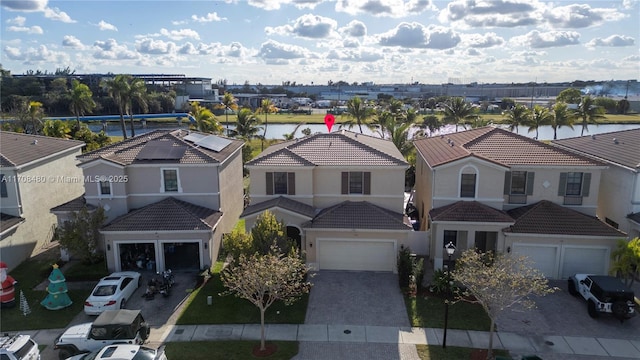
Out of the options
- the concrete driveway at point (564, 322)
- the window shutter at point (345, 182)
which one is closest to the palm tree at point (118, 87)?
the window shutter at point (345, 182)

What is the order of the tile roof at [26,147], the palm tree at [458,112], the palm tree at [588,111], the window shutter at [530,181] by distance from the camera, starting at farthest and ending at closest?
1. the palm tree at [458,112]
2. the palm tree at [588,111]
3. the tile roof at [26,147]
4. the window shutter at [530,181]

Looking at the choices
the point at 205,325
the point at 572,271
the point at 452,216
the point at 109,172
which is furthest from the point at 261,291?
the point at 572,271

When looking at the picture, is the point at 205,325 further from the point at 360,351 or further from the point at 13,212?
the point at 13,212

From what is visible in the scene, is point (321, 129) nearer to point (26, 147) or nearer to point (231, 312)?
point (26, 147)

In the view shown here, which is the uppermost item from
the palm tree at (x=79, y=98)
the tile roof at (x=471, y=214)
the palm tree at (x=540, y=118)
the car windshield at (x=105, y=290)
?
the palm tree at (x=79, y=98)

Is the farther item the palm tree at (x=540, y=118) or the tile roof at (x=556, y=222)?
the palm tree at (x=540, y=118)

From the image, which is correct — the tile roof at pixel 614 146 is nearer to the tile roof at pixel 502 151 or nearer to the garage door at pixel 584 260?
the tile roof at pixel 502 151
